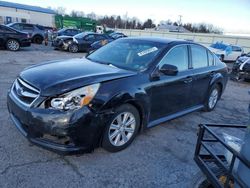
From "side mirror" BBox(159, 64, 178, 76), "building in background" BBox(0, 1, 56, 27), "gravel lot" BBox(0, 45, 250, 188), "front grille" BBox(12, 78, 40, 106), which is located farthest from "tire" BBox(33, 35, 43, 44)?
"building in background" BBox(0, 1, 56, 27)

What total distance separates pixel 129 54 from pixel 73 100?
5.27ft

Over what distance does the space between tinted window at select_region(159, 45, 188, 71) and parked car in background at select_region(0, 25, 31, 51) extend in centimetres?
A: 1196

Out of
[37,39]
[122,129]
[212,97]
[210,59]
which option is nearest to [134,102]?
[122,129]

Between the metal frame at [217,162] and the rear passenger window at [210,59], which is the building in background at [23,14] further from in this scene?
the metal frame at [217,162]

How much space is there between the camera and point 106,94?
9.61ft

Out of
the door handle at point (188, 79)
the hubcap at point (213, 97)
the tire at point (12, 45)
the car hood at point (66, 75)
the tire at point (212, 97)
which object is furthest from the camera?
the tire at point (12, 45)

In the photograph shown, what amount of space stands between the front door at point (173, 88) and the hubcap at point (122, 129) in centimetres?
49

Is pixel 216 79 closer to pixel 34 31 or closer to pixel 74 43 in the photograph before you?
pixel 74 43

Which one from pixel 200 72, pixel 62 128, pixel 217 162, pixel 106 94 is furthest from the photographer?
pixel 200 72

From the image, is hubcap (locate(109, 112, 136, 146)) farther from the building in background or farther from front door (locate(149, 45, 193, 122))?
the building in background

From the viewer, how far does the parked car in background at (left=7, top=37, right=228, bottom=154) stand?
2766mm

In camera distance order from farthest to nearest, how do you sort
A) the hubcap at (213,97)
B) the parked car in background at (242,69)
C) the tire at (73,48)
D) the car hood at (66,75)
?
1. the tire at (73,48)
2. the parked car in background at (242,69)
3. the hubcap at (213,97)
4. the car hood at (66,75)

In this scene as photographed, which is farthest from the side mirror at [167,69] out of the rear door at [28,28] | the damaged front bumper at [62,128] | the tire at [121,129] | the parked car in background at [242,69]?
the rear door at [28,28]

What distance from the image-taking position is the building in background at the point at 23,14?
38900 mm
